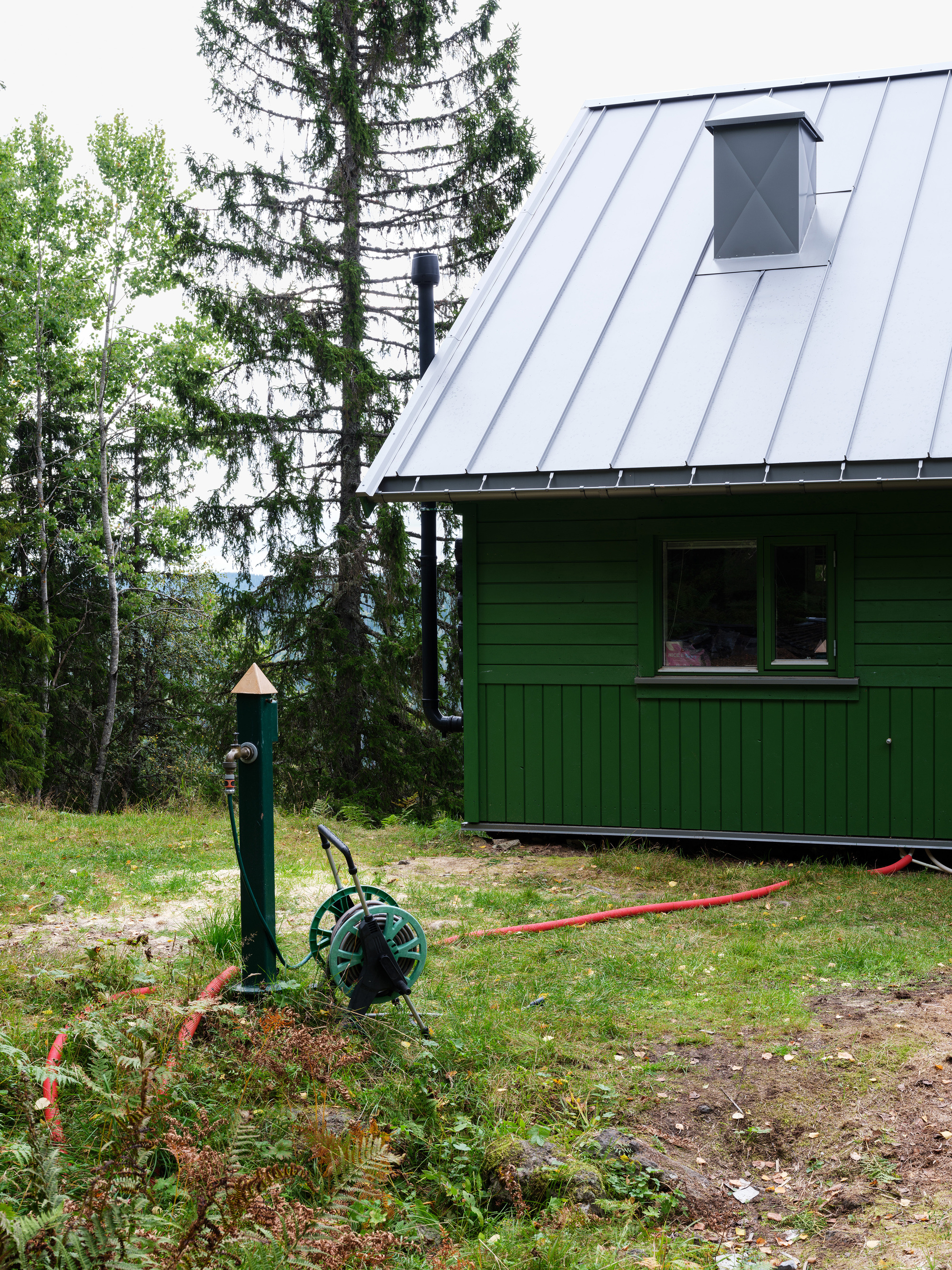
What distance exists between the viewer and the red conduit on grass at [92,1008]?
11.4 feet

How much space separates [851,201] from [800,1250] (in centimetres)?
Answer: 841

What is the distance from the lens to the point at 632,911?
6.62 m

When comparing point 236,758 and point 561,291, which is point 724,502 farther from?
point 236,758

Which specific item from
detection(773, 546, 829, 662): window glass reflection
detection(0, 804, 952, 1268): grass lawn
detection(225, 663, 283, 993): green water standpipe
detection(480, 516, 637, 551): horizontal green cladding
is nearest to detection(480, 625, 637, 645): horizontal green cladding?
detection(480, 516, 637, 551): horizontal green cladding

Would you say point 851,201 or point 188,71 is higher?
point 188,71

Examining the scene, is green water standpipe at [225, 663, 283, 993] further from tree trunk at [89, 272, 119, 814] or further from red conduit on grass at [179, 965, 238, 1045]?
tree trunk at [89, 272, 119, 814]

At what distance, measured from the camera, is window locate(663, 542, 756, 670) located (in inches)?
328

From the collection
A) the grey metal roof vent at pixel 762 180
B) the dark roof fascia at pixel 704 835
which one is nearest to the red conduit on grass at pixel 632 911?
the dark roof fascia at pixel 704 835

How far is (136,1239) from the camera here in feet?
9.32

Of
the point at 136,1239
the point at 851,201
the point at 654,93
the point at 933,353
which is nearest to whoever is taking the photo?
the point at 136,1239

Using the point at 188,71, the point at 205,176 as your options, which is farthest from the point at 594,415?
the point at 188,71

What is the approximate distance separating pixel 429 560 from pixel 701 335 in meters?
3.13

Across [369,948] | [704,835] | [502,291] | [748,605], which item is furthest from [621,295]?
[369,948]

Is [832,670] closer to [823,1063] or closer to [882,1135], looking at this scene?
[823,1063]
